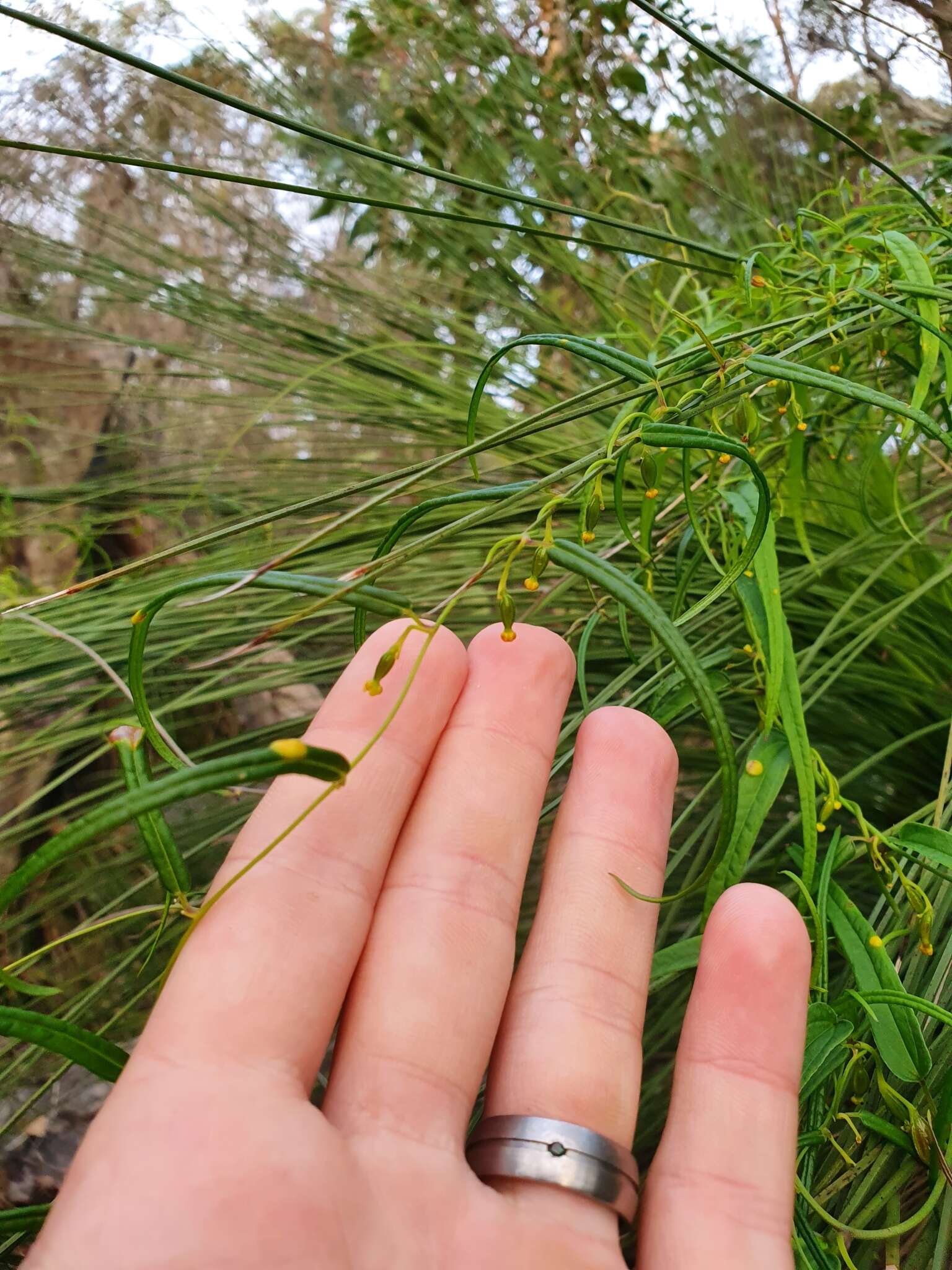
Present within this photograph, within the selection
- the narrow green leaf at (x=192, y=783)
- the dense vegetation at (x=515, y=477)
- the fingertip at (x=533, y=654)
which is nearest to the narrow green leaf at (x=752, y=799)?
the dense vegetation at (x=515, y=477)

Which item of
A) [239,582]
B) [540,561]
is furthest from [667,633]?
[239,582]

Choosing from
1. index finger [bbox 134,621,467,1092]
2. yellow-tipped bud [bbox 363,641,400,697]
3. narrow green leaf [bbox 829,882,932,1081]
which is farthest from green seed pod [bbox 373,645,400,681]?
narrow green leaf [bbox 829,882,932,1081]

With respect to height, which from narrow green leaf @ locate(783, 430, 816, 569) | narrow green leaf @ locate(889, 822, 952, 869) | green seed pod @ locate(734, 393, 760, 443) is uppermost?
green seed pod @ locate(734, 393, 760, 443)

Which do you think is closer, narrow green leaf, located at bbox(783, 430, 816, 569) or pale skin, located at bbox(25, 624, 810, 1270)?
pale skin, located at bbox(25, 624, 810, 1270)

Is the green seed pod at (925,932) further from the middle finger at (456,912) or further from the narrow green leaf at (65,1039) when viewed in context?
the narrow green leaf at (65,1039)

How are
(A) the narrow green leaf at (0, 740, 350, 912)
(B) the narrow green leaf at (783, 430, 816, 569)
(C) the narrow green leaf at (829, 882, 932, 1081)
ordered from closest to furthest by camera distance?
(A) the narrow green leaf at (0, 740, 350, 912) → (C) the narrow green leaf at (829, 882, 932, 1081) → (B) the narrow green leaf at (783, 430, 816, 569)

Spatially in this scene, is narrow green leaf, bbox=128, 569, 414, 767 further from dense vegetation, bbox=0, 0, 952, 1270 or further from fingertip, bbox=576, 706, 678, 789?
fingertip, bbox=576, 706, 678, 789

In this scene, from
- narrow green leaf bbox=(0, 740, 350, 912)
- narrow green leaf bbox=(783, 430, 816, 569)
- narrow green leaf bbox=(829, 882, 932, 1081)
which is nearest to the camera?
narrow green leaf bbox=(0, 740, 350, 912)

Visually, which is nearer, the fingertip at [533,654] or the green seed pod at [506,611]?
the green seed pod at [506,611]

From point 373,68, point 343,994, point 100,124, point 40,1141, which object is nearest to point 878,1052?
point 343,994
